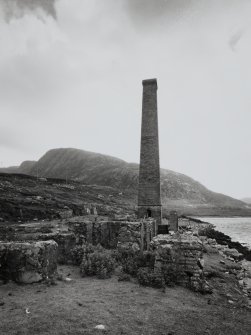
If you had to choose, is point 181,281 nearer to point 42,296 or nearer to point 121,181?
point 42,296

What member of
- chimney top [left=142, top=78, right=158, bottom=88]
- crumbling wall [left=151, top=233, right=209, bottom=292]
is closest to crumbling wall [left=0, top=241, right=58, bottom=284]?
crumbling wall [left=151, top=233, right=209, bottom=292]

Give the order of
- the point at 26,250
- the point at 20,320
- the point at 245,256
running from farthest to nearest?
the point at 245,256, the point at 26,250, the point at 20,320

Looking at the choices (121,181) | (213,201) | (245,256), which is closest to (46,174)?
(121,181)

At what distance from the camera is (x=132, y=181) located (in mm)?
114375

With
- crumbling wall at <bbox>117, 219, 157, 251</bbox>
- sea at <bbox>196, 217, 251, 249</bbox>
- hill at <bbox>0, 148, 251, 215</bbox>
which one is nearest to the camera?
crumbling wall at <bbox>117, 219, 157, 251</bbox>

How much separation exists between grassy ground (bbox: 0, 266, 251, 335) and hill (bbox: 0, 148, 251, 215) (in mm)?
74659

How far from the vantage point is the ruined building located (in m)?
21.1

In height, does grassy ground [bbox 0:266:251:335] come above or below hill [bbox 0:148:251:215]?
below

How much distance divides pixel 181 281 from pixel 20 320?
149 inches

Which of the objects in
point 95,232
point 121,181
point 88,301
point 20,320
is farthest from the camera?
point 121,181

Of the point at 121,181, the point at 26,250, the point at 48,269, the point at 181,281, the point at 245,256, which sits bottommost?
the point at 245,256

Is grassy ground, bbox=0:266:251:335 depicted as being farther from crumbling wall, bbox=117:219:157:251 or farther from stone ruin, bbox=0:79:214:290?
crumbling wall, bbox=117:219:157:251

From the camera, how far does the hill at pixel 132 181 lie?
104 metres

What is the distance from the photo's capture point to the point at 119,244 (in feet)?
27.2
